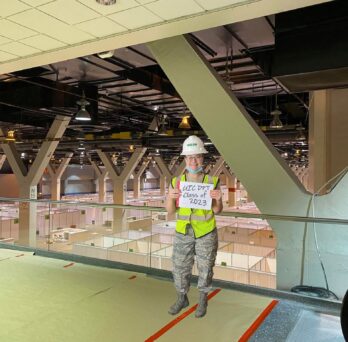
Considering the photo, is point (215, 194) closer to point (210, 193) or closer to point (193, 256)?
point (210, 193)

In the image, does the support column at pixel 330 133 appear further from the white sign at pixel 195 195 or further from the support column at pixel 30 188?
the support column at pixel 30 188

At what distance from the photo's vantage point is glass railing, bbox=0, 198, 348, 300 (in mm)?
5697

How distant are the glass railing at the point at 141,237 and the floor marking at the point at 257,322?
41 centimetres

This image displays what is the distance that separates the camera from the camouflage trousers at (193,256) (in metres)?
3.24

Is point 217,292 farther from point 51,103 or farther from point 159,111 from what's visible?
point 159,111

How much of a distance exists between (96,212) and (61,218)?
3480mm

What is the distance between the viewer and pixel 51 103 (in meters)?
9.46

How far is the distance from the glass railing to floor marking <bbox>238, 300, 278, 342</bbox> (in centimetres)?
41

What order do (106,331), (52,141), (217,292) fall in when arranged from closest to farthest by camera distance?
(106,331)
(217,292)
(52,141)

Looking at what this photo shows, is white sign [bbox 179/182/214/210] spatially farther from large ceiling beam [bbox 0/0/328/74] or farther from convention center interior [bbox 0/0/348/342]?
large ceiling beam [bbox 0/0/328/74]

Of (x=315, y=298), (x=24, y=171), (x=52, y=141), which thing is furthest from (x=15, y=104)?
(x=315, y=298)

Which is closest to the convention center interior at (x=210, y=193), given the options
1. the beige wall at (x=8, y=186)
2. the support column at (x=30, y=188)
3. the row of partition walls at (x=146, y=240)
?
the row of partition walls at (x=146, y=240)

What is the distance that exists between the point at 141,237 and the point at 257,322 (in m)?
10.6

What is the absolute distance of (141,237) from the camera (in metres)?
13.7
